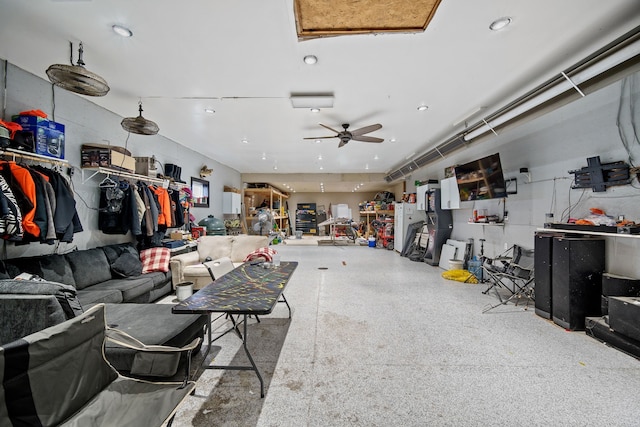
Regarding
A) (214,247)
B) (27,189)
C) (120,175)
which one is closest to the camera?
(27,189)

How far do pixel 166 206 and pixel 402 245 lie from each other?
6.70 m

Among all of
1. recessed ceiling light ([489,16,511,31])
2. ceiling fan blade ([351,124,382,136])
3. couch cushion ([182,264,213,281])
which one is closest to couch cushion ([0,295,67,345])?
couch cushion ([182,264,213,281])

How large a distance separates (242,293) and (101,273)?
2523 mm

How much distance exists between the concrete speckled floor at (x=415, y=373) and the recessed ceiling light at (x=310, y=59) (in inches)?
118

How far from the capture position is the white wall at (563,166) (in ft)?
9.37

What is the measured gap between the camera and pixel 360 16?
209cm

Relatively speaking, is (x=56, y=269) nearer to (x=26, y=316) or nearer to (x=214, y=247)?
(x=26, y=316)

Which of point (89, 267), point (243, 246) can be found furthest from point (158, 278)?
point (243, 246)

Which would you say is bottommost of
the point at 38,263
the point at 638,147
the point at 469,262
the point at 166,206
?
the point at 469,262

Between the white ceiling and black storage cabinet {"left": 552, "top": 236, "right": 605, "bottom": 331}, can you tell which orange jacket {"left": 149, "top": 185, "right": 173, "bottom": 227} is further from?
black storage cabinet {"left": 552, "top": 236, "right": 605, "bottom": 331}

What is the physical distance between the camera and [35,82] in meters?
3.13

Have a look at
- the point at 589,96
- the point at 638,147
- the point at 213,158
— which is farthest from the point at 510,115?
the point at 213,158

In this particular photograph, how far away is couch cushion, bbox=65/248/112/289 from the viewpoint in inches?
126

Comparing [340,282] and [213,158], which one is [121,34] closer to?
[340,282]
